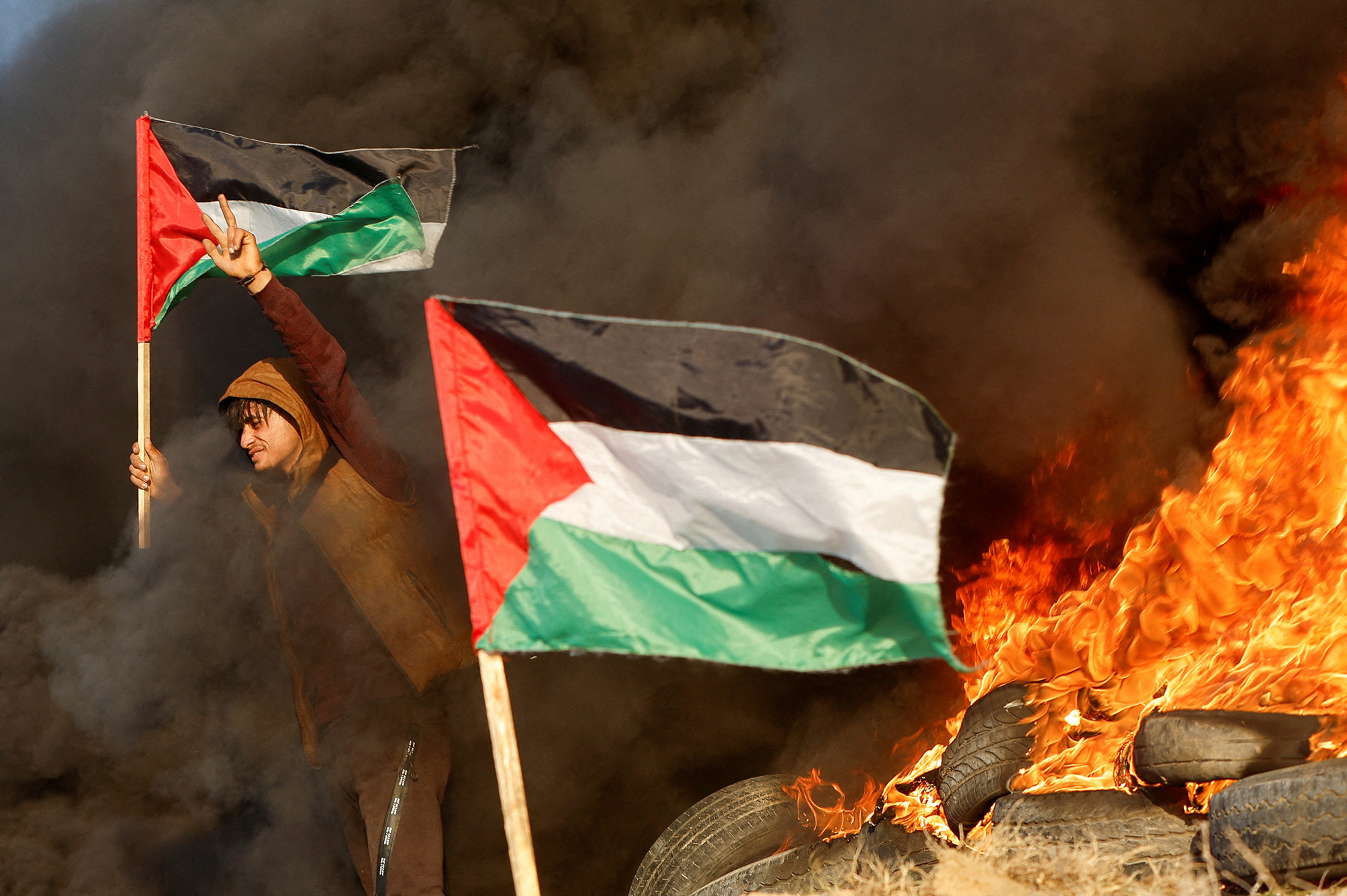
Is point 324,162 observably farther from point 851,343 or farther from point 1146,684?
point 1146,684

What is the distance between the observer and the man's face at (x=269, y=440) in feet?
11.5

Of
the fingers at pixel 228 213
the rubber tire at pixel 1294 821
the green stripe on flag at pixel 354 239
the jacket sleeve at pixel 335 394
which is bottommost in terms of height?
the rubber tire at pixel 1294 821

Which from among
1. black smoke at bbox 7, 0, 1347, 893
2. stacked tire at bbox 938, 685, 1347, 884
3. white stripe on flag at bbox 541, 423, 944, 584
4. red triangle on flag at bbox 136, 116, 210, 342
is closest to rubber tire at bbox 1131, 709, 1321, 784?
stacked tire at bbox 938, 685, 1347, 884

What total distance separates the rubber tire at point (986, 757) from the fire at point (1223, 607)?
2.8 inches

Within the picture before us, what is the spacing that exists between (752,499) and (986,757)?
1518 millimetres

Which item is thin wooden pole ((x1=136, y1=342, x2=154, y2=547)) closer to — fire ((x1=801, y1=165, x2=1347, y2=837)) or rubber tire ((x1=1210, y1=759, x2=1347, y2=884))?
fire ((x1=801, y1=165, x2=1347, y2=837))

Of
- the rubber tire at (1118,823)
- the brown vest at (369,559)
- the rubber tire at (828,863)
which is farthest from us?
the brown vest at (369,559)

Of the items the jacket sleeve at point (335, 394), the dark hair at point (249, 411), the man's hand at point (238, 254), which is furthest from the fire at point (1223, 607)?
the man's hand at point (238, 254)

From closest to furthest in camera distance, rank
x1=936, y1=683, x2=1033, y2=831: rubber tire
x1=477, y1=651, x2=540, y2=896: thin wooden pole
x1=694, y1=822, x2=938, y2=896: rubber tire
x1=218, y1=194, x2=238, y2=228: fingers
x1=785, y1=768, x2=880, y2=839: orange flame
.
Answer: x1=477, y1=651, x2=540, y2=896: thin wooden pole
x1=694, y1=822, x2=938, y2=896: rubber tire
x1=936, y1=683, x2=1033, y2=831: rubber tire
x1=218, y1=194, x2=238, y2=228: fingers
x1=785, y1=768, x2=880, y2=839: orange flame

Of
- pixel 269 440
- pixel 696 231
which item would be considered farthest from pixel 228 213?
pixel 696 231

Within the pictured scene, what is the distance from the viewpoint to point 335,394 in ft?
10.8

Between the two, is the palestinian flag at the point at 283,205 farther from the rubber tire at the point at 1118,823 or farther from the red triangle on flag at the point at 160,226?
the rubber tire at the point at 1118,823

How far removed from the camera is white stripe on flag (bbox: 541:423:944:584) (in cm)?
222

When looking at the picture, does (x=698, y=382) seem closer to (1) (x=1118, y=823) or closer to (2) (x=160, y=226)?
(1) (x=1118, y=823)
